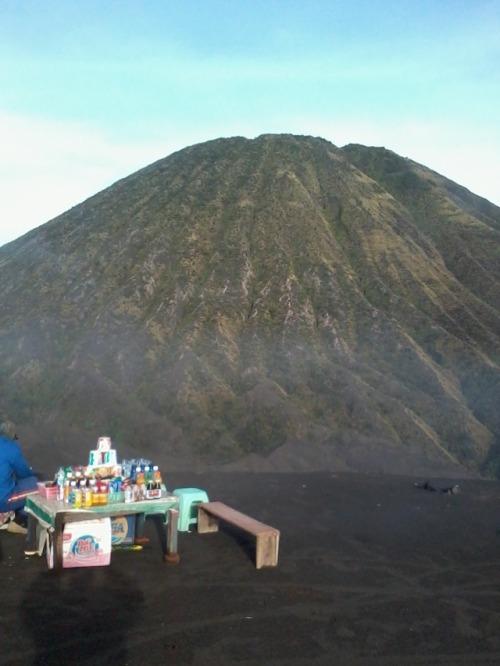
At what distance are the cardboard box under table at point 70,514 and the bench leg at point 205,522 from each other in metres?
1.10

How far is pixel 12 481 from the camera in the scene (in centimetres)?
1059

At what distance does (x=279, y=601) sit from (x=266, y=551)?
1.37m

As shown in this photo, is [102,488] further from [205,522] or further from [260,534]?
[205,522]

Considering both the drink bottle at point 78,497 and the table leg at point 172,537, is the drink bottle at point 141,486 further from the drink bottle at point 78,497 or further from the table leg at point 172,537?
the drink bottle at point 78,497

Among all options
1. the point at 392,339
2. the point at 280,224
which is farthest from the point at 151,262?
the point at 392,339

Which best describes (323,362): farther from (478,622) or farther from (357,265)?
(478,622)

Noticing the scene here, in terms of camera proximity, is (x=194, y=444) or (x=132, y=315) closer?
(x=194, y=444)

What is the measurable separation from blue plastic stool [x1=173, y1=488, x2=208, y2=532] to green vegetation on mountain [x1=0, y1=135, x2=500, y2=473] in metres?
8.59

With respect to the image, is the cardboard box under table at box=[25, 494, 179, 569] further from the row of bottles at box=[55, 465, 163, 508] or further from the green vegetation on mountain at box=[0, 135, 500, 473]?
the green vegetation on mountain at box=[0, 135, 500, 473]

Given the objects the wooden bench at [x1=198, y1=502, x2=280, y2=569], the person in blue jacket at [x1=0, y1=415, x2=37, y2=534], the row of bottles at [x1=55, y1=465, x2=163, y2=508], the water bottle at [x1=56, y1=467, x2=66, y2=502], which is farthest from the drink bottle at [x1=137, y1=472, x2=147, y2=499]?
the person in blue jacket at [x1=0, y1=415, x2=37, y2=534]

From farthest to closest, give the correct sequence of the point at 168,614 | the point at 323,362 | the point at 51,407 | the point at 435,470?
the point at 323,362
the point at 51,407
the point at 435,470
the point at 168,614

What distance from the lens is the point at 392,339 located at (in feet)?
98.6

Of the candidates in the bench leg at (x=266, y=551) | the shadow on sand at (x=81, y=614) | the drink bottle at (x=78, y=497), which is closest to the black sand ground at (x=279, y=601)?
the shadow on sand at (x=81, y=614)

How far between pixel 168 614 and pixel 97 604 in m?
0.94
